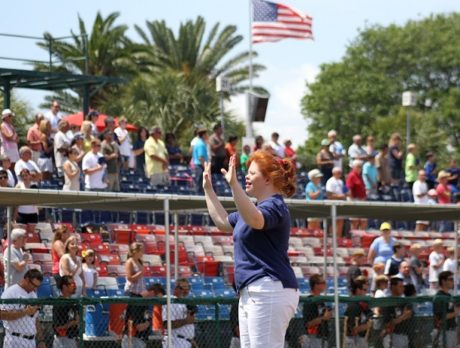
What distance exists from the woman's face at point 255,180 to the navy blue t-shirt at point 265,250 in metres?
0.10

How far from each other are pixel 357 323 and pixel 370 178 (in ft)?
35.9

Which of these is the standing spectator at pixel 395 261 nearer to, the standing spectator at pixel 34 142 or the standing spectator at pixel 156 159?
the standing spectator at pixel 156 159

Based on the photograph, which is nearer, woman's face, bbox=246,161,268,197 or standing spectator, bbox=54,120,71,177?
woman's face, bbox=246,161,268,197

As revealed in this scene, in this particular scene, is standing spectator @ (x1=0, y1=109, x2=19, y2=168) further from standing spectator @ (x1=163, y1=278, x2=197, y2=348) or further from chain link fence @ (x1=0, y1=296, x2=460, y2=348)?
chain link fence @ (x1=0, y1=296, x2=460, y2=348)

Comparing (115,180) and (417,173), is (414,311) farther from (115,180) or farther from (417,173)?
(417,173)

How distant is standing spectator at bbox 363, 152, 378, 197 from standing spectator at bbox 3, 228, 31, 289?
11.8m

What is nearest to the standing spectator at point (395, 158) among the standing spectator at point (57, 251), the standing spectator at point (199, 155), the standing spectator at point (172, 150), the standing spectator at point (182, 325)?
the standing spectator at point (172, 150)

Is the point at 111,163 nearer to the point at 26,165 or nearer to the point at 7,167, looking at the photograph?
the point at 26,165

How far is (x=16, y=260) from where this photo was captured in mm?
15422

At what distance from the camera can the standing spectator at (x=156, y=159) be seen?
2336 cm

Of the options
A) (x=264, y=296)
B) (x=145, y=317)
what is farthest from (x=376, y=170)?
(x=264, y=296)

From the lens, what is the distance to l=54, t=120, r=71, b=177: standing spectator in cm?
2141

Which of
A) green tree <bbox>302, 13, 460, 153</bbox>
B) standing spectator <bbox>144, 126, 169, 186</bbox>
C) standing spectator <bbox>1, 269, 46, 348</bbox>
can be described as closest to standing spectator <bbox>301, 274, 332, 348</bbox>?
standing spectator <bbox>1, 269, 46, 348</bbox>

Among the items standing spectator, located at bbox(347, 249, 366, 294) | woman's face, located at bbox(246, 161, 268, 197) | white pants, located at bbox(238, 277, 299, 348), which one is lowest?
standing spectator, located at bbox(347, 249, 366, 294)
